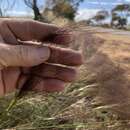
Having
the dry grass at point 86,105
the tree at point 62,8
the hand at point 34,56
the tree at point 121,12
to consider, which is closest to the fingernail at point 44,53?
the hand at point 34,56

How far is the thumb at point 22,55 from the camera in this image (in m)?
1.43

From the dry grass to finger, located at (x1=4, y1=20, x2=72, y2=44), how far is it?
0.42 metres

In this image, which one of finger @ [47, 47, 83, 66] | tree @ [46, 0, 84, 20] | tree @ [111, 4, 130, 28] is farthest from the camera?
tree @ [46, 0, 84, 20]

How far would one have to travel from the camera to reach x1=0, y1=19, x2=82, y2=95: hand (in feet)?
4.73

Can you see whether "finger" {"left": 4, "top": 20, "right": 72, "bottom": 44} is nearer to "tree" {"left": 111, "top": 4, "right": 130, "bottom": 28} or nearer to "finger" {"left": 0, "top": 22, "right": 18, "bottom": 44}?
"finger" {"left": 0, "top": 22, "right": 18, "bottom": 44}

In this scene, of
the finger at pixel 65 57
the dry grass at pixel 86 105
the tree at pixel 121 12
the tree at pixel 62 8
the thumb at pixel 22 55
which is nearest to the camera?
the thumb at pixel 22 55

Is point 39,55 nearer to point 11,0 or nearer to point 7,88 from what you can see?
point 7,88

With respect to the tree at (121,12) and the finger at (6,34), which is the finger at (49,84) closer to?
the finger at (6,34)

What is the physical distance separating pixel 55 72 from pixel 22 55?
19cm

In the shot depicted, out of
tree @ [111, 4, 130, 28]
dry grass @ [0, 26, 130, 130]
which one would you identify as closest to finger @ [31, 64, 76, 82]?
dry grass @ [0, 26, 130, 130]

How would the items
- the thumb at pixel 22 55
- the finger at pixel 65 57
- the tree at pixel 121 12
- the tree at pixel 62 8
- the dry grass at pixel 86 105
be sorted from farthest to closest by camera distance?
the tree at pixel 62 8 < the tree at pixel 121 12 < the dry grass at pixel 86 105 < the finger at pixel 65 57 < the thumb at pixel 22 55

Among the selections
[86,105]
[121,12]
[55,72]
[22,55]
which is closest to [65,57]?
[55,72]

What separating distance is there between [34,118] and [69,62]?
2.36ft

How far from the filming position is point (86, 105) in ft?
7.83
